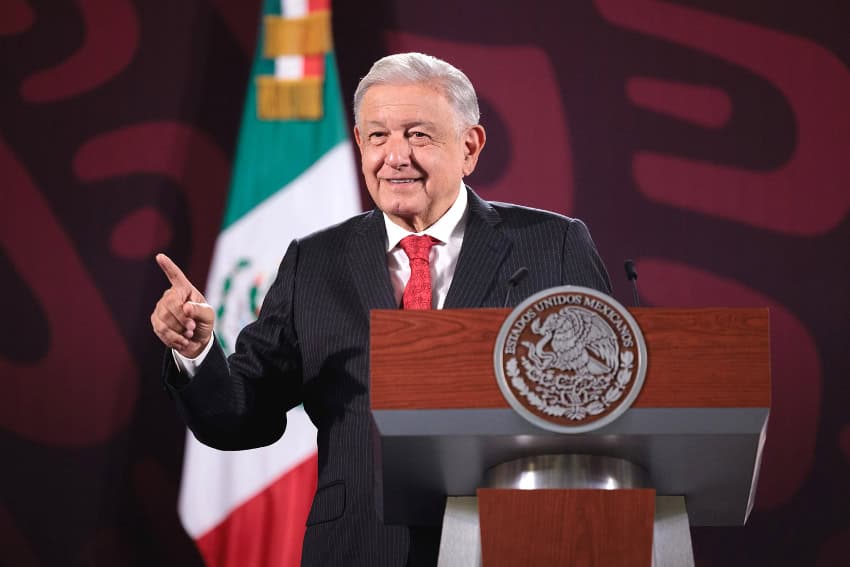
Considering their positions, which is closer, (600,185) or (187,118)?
(600,185)

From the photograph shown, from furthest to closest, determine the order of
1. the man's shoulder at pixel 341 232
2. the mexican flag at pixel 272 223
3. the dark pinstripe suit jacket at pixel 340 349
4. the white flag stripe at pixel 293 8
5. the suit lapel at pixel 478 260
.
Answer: the white flag stripe at pixel 293 8, the mexican flag at pixel 272 223, the man's shoulder at pixel 341 232, the suit lapel at pixel 478 260, the dark pinstripe suit jacket at pixel 340 349

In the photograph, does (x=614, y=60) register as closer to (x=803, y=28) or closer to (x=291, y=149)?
(x=803, y=28)

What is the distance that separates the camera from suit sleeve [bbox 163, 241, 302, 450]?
188cm

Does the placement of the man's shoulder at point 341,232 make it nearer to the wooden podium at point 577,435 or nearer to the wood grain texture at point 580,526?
the wooden podium at point 577,435

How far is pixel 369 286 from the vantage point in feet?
6.75

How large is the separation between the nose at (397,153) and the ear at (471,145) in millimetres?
194

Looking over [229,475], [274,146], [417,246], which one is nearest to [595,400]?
[417,246]

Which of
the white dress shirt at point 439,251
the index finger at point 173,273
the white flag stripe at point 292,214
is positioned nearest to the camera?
the index finger at point 173,273

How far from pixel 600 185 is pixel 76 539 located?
1.99 metres

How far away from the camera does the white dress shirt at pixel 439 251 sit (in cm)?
209

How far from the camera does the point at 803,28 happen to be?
3.67 metres

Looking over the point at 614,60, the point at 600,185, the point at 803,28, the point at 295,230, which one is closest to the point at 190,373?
the point at 295,230

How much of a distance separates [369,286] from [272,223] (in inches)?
65.3

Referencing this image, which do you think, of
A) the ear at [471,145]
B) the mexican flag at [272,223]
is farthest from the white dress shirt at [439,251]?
the mexican flag at [272,223]
